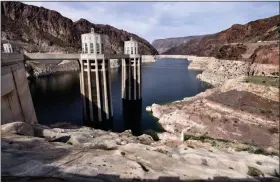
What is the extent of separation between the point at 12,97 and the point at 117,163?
801 inches

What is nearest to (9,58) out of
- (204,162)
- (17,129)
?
(17,129)

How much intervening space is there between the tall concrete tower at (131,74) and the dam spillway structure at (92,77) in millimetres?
17402

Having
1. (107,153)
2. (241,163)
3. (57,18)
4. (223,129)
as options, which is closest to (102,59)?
(223,129)

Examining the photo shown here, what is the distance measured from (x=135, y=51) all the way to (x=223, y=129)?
1420 inches

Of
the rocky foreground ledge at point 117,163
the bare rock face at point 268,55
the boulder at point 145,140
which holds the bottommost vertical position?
the boulder at point 145,140

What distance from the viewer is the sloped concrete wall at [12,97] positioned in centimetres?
2555

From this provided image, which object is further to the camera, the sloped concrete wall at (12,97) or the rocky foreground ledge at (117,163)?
the sloped concrete wall at (12,97)

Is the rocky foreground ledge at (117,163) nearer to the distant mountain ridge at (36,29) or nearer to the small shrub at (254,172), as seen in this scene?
the small shrub at (254,172)

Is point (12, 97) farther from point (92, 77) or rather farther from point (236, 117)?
point (236, 117)

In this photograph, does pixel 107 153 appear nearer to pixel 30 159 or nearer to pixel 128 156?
pixel 128 156

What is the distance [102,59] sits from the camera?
140ft

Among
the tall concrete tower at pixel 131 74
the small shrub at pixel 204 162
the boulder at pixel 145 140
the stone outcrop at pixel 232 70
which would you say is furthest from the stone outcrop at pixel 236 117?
the stone outcrop at pixel 232 70

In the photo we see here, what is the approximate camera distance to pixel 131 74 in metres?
61.3

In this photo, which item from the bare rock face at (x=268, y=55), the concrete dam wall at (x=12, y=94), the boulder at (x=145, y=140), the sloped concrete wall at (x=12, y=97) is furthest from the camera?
the bare rock face at (x=268, y=55)
